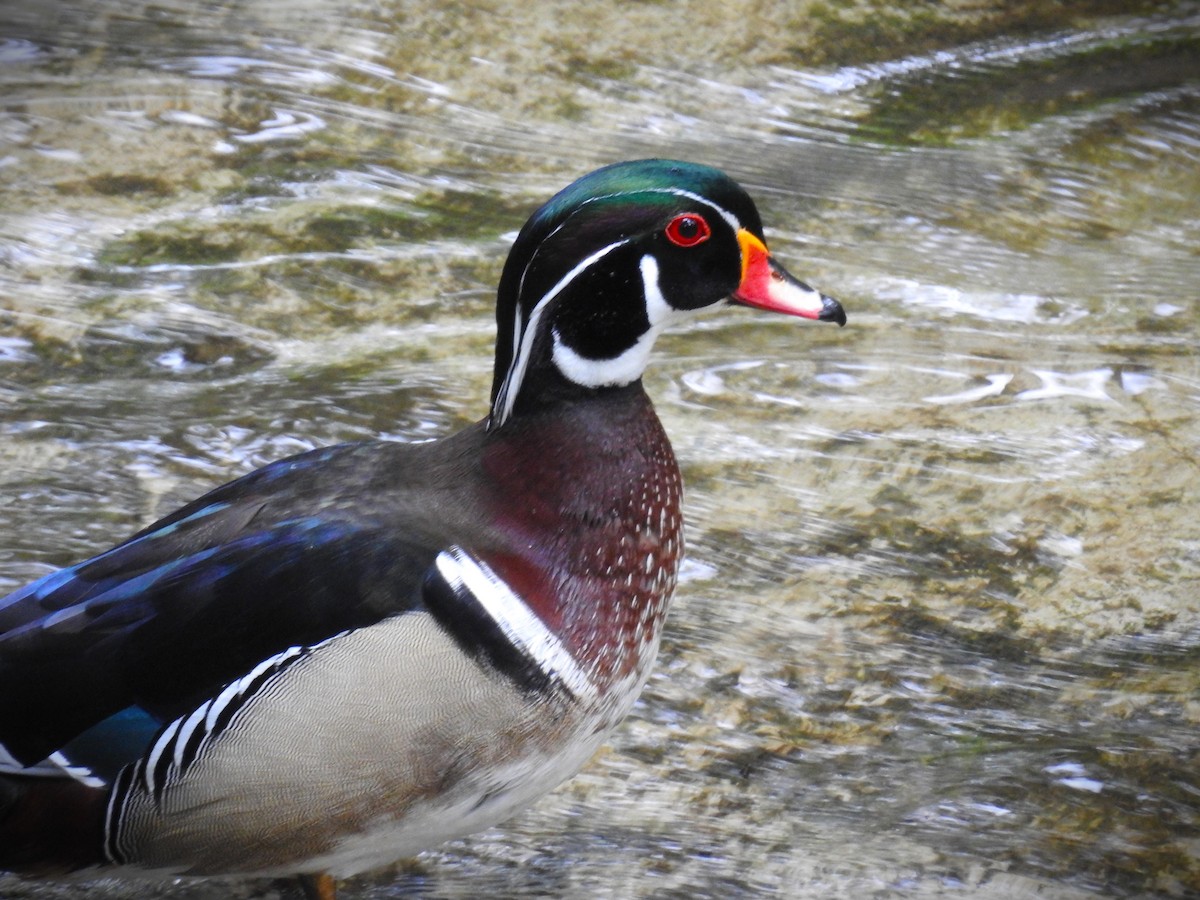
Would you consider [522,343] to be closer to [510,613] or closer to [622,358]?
[622,358]

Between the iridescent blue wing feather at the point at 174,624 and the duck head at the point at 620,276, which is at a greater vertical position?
the duck head at the point at 620,276

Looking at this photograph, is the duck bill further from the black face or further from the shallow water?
the shallow water

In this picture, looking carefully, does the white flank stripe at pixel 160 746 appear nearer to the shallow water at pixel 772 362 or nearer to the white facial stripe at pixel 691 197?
the shallow water at pixel 772 362

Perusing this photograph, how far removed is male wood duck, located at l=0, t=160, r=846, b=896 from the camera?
7.35 ft

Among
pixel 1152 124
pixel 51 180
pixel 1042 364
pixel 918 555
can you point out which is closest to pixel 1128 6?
pixel 1152 124

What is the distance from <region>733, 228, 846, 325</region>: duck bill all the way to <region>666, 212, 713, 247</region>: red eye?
0.26 ft

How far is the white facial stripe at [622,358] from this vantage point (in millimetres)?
2443

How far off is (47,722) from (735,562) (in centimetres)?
171

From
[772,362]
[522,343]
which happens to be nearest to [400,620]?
[522,343]

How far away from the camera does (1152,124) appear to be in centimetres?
507

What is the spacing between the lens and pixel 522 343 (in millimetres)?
A: 2449

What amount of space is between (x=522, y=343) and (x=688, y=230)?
13.6 inches

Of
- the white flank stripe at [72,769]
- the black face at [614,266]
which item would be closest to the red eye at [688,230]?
the black face at [614,266]

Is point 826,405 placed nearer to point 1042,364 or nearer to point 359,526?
point 1042,364
